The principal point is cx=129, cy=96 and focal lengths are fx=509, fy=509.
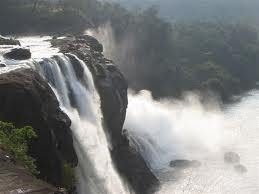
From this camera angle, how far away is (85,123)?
123 feet

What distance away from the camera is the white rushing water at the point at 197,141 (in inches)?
1831

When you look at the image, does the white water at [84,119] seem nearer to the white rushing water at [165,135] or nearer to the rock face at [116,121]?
the white rushing water at [165,135]

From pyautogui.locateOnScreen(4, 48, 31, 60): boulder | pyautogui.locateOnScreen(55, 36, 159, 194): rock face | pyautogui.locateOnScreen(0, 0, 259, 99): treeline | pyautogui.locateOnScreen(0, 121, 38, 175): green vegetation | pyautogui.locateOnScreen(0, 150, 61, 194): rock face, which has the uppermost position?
pyautogui.locateOnScreen(0, 150, 61, 194): rock face

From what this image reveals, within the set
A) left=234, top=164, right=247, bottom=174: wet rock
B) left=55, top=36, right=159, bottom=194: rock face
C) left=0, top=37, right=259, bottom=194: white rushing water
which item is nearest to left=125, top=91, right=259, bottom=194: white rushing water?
left=0, top=37, right=259, bottom=194: white rushing water

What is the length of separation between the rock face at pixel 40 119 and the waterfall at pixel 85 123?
3.37 metres

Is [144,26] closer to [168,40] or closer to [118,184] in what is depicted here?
[168,40]

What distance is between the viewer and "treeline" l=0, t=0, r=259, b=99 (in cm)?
7956

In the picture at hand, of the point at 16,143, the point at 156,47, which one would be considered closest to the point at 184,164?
the point at 16,143

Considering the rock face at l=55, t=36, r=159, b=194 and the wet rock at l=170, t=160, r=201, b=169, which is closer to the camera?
the rock face at l=55, t=36, r=159, b=194

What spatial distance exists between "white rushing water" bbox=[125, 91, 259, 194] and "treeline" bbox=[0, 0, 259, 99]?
11.8m

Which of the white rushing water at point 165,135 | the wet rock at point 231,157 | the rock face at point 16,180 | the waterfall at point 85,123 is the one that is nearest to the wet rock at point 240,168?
the white rushing water at point 165,135

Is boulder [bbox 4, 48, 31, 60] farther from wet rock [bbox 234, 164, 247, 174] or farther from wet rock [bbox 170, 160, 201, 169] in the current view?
wet rock [bbox 234, 164, 247, 174]

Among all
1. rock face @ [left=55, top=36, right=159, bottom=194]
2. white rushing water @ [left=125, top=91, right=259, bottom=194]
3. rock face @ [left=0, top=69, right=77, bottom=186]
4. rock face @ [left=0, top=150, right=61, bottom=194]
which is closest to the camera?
rock face @ [left=0, top=150, right=61, bottom=194]

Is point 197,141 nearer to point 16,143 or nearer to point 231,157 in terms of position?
point 231,157
